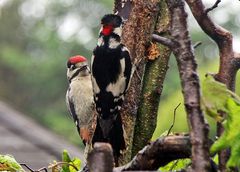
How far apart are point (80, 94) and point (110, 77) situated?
0.43m

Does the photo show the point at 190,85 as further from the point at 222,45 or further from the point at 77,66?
the point at 77,66

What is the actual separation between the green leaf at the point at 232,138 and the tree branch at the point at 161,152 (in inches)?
2.6

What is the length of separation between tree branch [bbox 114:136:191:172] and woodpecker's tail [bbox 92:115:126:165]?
25.4 inches

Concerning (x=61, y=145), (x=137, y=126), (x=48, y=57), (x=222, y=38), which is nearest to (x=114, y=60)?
(x=137, y=126)

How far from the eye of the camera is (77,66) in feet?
8.42

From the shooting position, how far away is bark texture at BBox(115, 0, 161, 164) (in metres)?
2.01

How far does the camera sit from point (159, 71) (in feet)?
6.56

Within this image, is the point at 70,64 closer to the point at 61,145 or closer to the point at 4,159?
the point at 4,159

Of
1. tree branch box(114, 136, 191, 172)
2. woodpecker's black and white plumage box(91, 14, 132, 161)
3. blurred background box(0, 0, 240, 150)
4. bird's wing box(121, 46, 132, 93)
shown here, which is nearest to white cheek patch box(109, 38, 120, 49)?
woodpecker's black and white plumage box(91, 14, 132, 161)

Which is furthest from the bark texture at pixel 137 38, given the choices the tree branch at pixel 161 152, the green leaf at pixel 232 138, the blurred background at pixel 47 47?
the blurred background at pixel 47 47

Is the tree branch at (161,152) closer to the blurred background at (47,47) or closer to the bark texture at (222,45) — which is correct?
the bark texture at (222,45)

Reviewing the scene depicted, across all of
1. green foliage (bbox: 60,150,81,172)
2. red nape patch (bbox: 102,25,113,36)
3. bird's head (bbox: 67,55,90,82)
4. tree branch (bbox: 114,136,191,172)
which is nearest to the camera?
tree branch (bbox: 114,136,191,172)

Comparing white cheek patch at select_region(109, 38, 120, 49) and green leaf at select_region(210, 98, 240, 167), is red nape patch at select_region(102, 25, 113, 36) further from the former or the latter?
green leaf at select_region(210, 98, 240, 167)

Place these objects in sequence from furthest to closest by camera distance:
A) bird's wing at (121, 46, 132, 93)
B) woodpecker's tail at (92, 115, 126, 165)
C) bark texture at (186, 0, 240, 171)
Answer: bird's wing at (121, 46, 132, 93) < woodpecker's tail at (92, 115, 126, 165) < bark texture at (186, 0, 240, 171)
